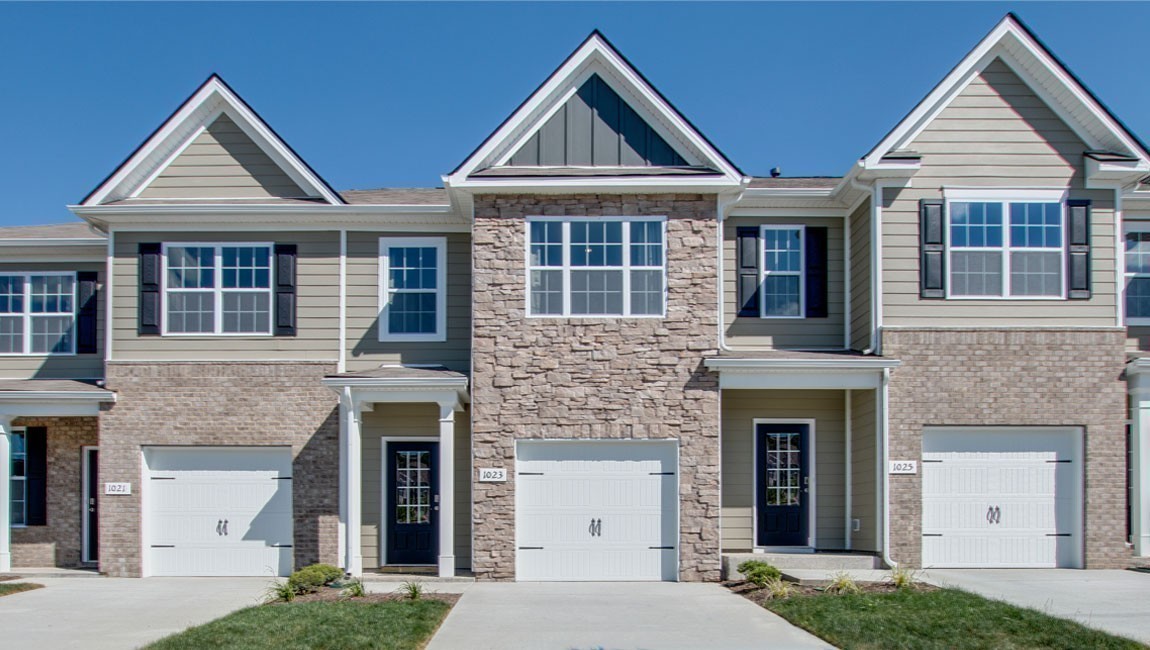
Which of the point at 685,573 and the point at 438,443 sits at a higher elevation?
the point at 438,443

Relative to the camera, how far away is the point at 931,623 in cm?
1202

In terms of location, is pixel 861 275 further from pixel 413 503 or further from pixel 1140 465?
pixel 413 503

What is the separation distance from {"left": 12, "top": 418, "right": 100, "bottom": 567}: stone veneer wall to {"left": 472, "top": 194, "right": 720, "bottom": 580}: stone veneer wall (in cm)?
728

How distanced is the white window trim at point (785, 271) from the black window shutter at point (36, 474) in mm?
12402

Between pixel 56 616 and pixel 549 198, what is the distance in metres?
8.71

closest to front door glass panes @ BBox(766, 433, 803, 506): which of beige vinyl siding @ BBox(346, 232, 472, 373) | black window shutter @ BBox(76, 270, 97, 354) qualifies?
beige vinyl siding @ BBox(346, 232, 472, 373)

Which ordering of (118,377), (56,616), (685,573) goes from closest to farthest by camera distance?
(56,616)
(685,573)
(118,377)

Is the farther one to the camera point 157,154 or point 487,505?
point 157,154

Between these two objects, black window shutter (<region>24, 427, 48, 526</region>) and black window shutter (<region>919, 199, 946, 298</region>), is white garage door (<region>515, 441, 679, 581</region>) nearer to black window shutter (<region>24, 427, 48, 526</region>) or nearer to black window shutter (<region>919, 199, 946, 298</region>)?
black window shutter (<region>919, 199, 946, 298</region>)

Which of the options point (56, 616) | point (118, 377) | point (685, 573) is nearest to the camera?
point (56, 616)

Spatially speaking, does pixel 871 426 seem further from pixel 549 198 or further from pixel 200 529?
pixel 200 529

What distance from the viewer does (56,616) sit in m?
13.7

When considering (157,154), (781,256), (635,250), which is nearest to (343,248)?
(157,154)

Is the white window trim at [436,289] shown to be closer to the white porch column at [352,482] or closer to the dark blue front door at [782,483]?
the white porch column at [352,482]
